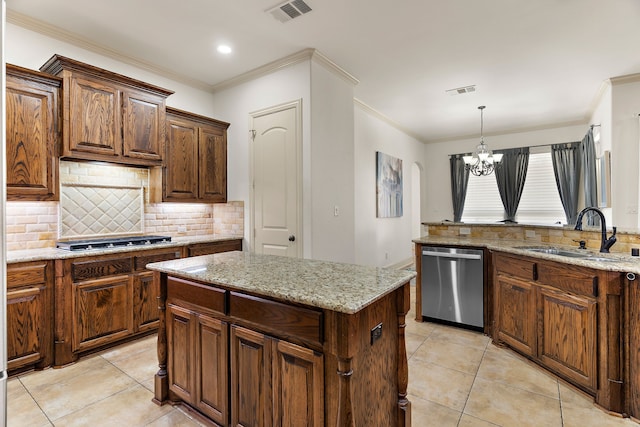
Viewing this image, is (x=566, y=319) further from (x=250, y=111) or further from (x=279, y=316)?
(x=250, y=111)

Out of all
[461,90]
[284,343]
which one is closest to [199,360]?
[284,343]

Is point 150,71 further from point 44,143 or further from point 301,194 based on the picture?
point 301,194

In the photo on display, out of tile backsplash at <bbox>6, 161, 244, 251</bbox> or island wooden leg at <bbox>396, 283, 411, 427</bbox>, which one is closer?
island wooden leg at <bbox>396, 283, 411, 427</bbox>

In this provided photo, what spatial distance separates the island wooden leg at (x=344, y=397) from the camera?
1.25 metres

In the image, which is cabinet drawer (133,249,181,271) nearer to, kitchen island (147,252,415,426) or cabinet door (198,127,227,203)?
cabinet door (198,127,227,203)

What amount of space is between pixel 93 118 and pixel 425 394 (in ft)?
11.8

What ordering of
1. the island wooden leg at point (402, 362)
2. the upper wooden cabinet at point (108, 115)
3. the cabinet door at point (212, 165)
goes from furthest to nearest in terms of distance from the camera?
the cabinet door at point (212, 165) → the upper wooden cabinet at point (108, 115) → the island wooden leg at point (402, 362)

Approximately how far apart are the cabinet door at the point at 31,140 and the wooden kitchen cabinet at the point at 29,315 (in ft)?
2.01

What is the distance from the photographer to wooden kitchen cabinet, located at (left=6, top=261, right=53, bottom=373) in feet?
7.76

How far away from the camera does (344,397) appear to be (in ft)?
4.12

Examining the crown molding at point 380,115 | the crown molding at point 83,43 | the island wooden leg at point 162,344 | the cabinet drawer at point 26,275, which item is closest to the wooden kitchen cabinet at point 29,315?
the cabinet drawer at point 26,275

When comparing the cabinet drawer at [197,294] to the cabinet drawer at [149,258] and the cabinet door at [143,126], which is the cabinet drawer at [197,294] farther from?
the cabinet door at [143,126]

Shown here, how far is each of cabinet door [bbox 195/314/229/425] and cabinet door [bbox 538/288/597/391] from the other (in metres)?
2.39

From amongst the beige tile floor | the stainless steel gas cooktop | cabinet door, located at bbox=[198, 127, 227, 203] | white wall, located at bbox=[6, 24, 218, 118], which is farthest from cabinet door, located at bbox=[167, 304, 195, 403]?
white wall, located at bbox=[6, 24, 218, 118]
